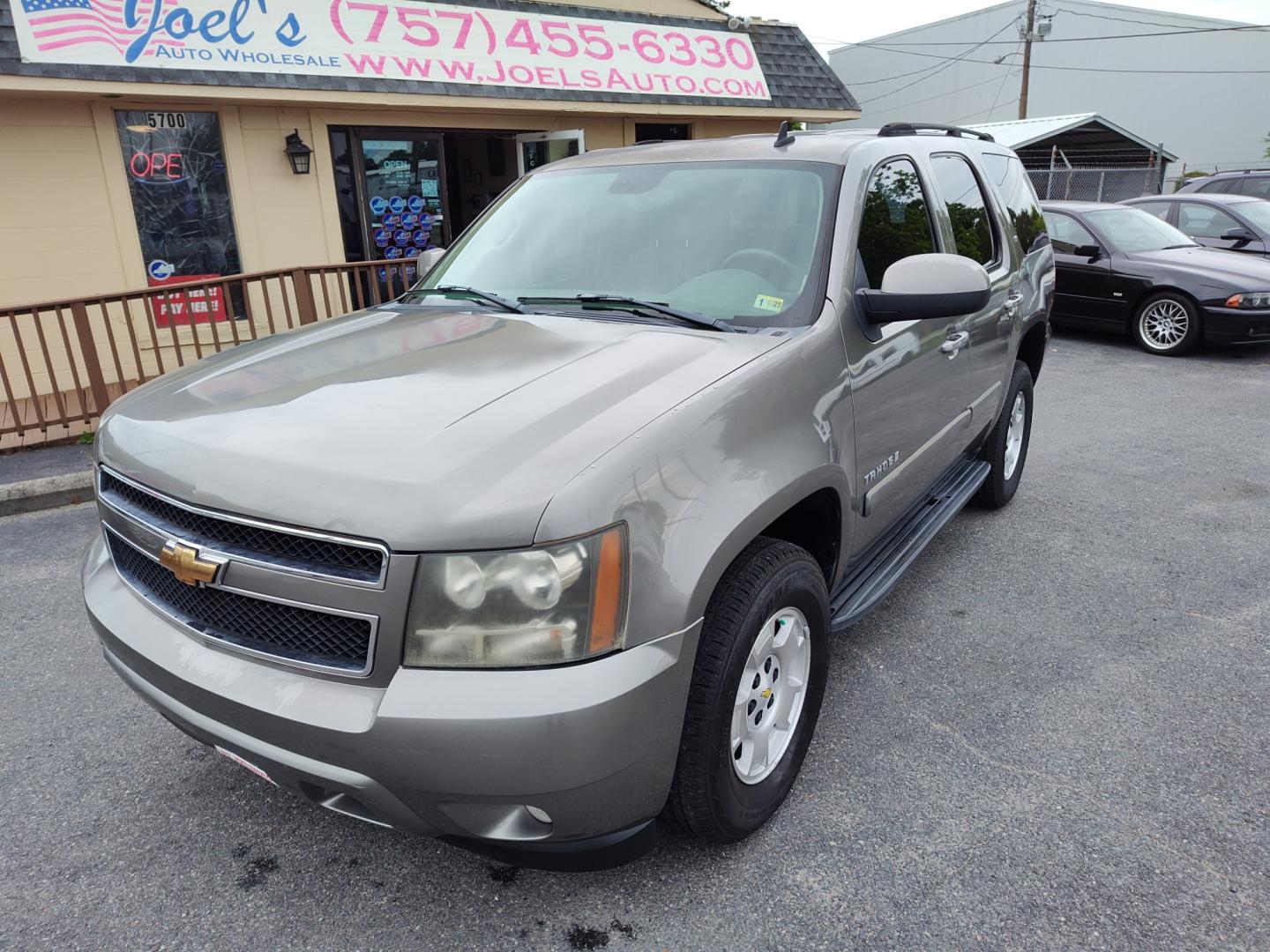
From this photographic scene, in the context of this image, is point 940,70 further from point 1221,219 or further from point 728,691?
point 728,691

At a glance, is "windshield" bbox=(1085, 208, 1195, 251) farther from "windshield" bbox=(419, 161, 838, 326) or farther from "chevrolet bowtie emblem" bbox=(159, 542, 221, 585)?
"chevrolet bowtie emblem" bbox=(159, 542, 221, 585)

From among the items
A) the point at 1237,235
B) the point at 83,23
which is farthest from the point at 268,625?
the point at 1237,235

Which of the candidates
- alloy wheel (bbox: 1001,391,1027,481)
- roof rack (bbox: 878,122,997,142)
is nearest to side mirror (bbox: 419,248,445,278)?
roof rack (bbox: 878,122,997,142)

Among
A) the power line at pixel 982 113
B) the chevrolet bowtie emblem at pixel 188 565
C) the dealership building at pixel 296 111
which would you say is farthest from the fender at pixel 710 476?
the power line at pixel 982 113

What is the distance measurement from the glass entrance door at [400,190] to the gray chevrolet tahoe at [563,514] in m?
8.08

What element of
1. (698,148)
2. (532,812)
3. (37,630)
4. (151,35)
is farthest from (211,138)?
(532,812)

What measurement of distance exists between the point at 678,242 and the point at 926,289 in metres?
0.83

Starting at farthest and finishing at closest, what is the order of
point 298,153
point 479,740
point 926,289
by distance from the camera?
point 298,153 < point 926,289 < point 479,740

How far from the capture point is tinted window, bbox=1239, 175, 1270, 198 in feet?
43.1

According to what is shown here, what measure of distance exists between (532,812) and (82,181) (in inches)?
344

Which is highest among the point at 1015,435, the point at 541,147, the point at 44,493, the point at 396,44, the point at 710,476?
the point at 396,44

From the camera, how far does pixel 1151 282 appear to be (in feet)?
30.8

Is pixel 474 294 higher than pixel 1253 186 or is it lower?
higher

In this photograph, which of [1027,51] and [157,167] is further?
[1027,51]
